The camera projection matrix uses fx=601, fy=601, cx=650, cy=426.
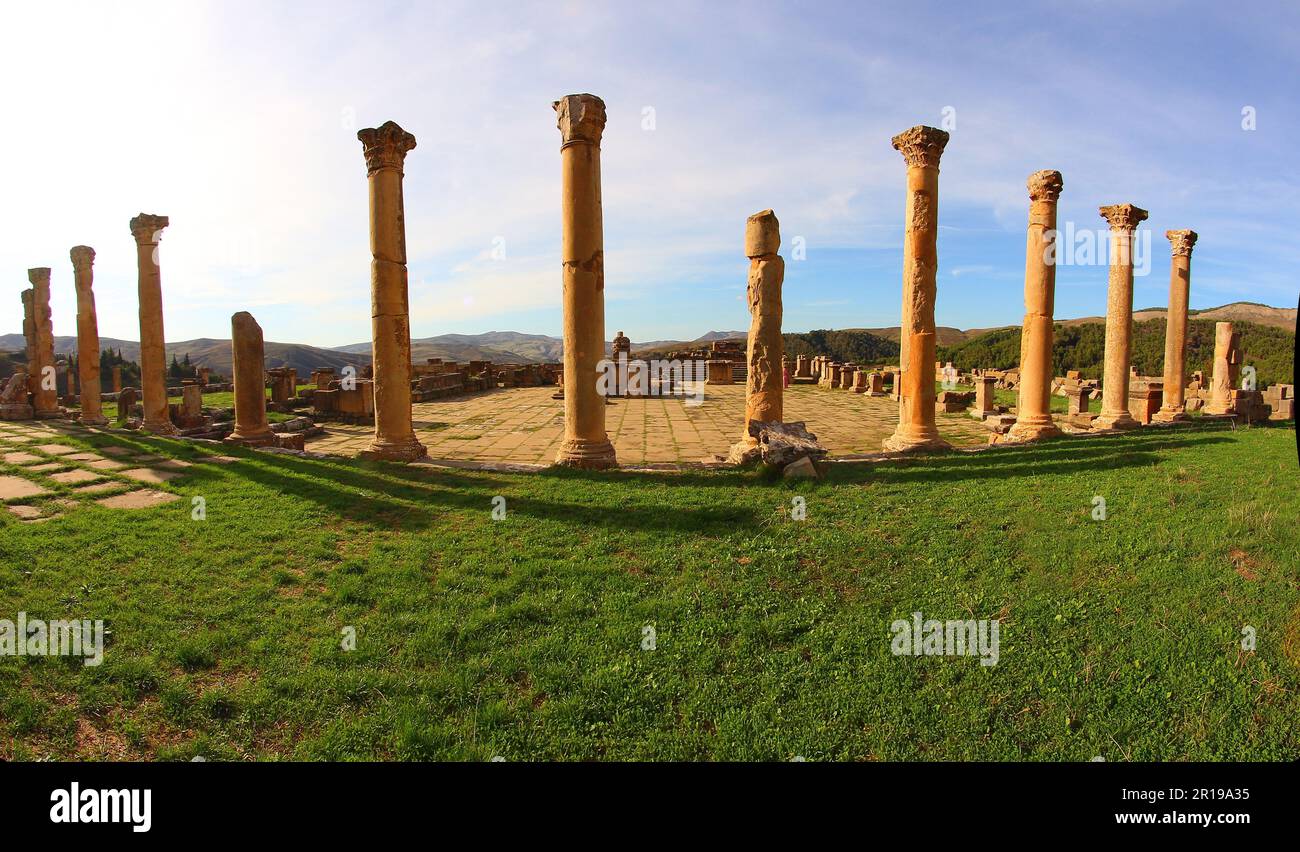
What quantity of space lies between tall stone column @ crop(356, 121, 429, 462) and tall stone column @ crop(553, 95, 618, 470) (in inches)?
127

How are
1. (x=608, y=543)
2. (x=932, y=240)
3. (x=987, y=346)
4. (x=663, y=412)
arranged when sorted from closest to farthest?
1. (x=608, y=543)
2. (x=932, y=240)
3. (x=663, y=412)
4. (x=987, y=346)

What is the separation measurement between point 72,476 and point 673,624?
9.41 m

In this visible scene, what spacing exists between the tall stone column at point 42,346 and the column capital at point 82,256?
9.57 ft

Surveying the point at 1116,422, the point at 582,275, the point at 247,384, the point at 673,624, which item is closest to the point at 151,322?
the point at 247,384

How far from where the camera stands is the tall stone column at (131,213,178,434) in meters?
15.1

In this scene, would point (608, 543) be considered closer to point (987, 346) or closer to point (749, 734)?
point (749, 734)

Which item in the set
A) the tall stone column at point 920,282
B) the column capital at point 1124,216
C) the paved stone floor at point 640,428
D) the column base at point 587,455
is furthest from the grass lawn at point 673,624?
the column capital at point 1124,216

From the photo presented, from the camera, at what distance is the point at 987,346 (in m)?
62.8

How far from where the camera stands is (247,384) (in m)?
13.0

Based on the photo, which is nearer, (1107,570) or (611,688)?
(611,688)

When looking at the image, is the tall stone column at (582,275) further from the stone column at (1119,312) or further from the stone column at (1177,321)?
the stone column at (1177,321)

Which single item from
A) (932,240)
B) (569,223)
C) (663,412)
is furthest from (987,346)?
(569,223)

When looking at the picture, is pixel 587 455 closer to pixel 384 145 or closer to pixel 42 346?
pixel 384 145
